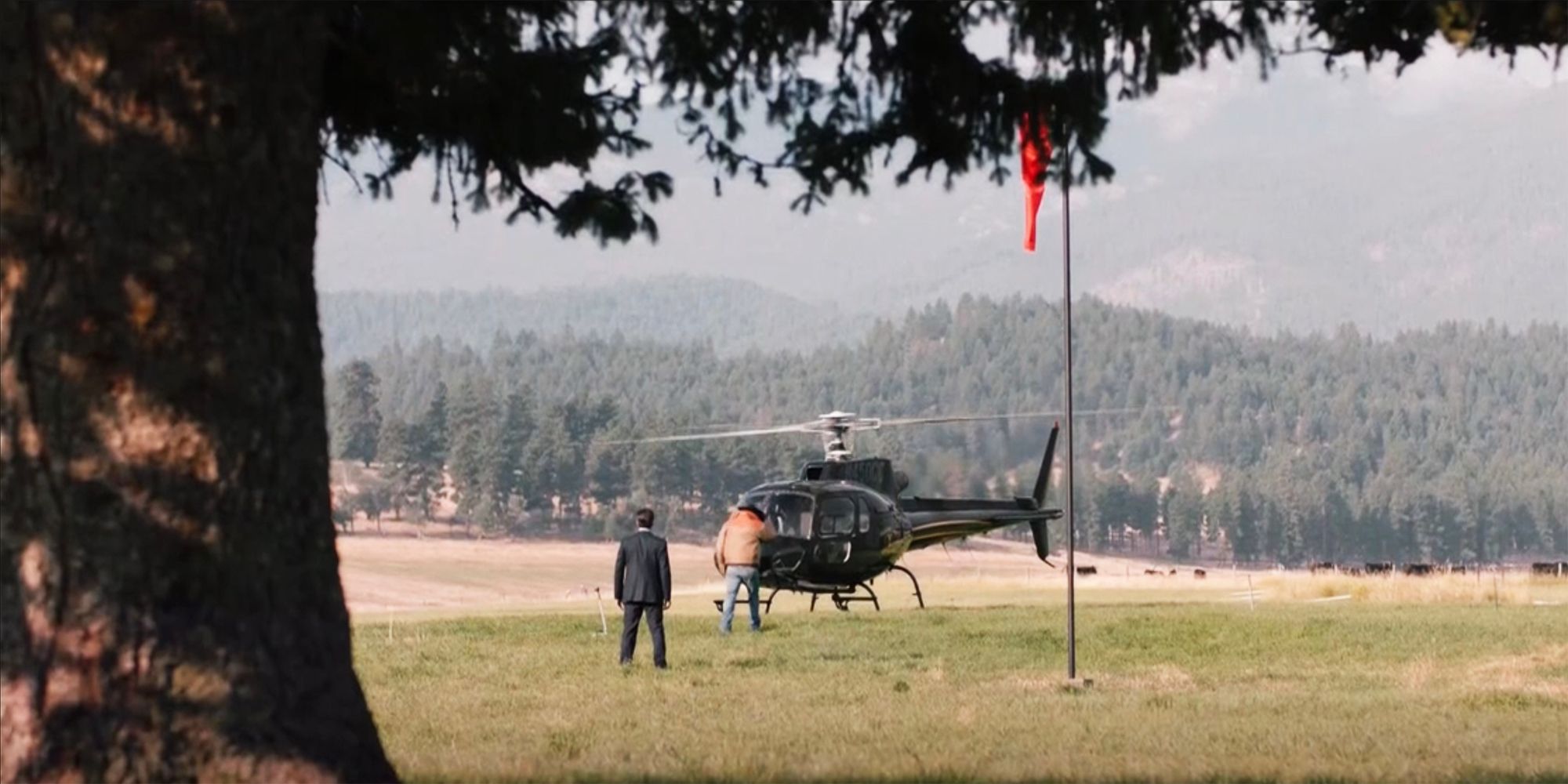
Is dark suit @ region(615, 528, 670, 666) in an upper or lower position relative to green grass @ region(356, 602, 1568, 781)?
upper

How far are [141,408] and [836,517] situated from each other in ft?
82.9

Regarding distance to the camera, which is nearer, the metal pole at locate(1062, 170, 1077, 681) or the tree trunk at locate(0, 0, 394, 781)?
the tree trunk at locate(0, 0, 394, 781)

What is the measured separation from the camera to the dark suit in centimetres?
2064

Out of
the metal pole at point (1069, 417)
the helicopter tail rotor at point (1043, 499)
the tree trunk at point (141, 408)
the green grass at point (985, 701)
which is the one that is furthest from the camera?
the helicopter tail rotor at point (1043, 499)

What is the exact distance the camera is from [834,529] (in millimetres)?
32750

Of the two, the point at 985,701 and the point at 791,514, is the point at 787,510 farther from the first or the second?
the point at 985,701

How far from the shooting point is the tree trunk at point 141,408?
7707 millimetres

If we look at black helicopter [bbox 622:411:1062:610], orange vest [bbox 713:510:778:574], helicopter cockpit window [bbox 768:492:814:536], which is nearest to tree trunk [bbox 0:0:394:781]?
orange vest [bbox 713:510:778:574]

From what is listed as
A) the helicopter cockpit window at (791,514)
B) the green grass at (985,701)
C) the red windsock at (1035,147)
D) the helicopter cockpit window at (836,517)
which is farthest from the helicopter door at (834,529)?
the red windsock at (1035,147)

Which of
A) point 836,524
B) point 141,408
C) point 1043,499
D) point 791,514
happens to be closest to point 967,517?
point 836,524

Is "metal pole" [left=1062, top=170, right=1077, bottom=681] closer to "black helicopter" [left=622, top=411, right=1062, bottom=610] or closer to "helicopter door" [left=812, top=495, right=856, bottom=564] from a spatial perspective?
"black helicopter" [left=622, top=411, right=1062, bottom=610]

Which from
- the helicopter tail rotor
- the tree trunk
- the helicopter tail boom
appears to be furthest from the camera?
the helicopter tail rotor

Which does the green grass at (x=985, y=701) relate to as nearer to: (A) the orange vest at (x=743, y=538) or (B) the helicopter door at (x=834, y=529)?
(A) the orange vest at (x=743, y=538)

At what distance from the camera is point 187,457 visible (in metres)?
7.72
